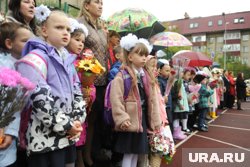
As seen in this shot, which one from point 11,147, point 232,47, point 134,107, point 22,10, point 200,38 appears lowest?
point 11,147

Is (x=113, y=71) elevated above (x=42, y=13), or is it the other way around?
(x=42, y=13)

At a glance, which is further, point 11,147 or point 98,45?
point 98,45

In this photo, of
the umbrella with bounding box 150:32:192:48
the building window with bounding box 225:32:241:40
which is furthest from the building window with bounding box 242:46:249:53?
the umbrella with bounding box 150:32:192:48

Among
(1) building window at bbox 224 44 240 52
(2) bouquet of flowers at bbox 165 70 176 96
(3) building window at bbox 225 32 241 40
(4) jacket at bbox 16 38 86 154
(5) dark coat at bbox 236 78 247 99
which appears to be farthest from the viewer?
(1) building window at bbox 224 44 240 52

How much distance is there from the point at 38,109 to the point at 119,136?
5.09 feet

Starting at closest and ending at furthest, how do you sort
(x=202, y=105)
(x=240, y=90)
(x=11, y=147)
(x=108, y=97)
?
1. (x=11, y=147)
2. (x=108, y=97)
3. (x=202, y=105)
4. (x=240, y=90)

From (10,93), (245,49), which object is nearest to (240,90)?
(10,93)

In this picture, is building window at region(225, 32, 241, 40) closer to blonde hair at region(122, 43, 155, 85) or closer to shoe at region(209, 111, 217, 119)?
shoe at region(209, 111, 217, 119)

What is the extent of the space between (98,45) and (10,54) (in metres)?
1.51

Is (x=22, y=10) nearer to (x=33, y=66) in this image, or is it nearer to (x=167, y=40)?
(x=33, y=66)

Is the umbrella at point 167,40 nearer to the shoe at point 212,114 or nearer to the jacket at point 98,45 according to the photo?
the shoe at point 212,114

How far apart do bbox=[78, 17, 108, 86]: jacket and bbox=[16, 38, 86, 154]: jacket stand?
127cm

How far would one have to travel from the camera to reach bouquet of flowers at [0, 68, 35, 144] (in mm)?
1594

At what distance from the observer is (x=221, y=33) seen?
69.1 m
